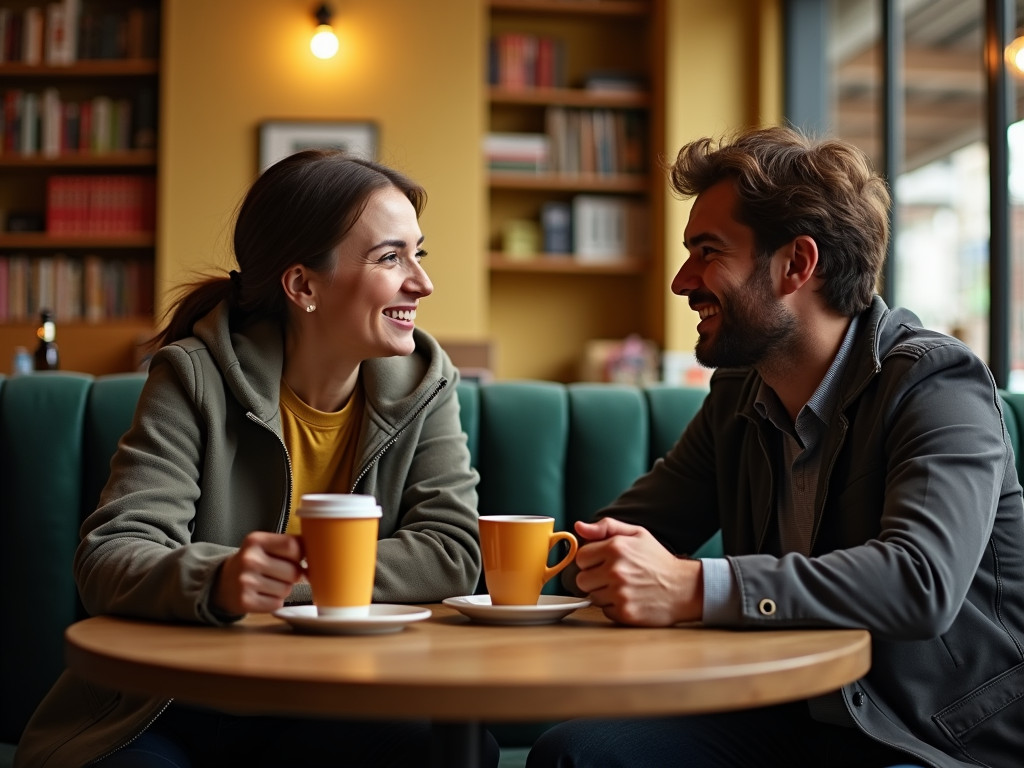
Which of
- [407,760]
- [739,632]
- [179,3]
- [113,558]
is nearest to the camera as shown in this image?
[739,632]

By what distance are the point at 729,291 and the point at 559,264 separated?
12.5 feet

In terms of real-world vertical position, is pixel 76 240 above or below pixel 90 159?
below

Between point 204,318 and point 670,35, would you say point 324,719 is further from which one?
point 670,35

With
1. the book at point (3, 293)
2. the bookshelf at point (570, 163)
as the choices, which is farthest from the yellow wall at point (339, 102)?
the book at point (3, 293)

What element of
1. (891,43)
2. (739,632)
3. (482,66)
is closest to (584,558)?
(739,632)

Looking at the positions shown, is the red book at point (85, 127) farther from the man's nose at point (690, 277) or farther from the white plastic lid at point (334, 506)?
the white plastic lid at point (334, 506)

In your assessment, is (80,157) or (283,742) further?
(80,157)

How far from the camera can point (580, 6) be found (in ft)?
18.0

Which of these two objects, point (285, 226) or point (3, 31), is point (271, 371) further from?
point (3, 31)

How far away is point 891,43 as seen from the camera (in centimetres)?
441

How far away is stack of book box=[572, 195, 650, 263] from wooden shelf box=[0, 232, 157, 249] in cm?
199

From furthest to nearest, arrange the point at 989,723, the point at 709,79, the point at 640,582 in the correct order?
the point at 709,79, the point at 989,723, the point at 640,582

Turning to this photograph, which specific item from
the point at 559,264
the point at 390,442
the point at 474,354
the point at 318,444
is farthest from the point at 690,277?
the point at 559,264

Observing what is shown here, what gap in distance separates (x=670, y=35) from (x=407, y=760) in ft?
14.5
